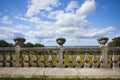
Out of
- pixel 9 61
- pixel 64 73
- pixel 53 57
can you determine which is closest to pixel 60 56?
pixel 53 57

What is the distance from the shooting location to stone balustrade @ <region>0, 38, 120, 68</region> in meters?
8.83

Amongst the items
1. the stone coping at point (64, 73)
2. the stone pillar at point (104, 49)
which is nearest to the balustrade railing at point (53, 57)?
the stone pillar at point (104, 49)

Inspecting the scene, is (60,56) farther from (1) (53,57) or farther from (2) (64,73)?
(2) (64,73)

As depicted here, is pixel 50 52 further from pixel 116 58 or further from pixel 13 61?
pixel 116 58

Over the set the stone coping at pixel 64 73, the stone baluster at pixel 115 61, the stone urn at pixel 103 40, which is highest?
the stone urn at pixel 103 40

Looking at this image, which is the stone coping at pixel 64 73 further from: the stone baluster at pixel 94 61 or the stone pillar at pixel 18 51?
the stone pillar at pixel 18 51

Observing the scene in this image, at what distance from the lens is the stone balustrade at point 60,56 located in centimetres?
883

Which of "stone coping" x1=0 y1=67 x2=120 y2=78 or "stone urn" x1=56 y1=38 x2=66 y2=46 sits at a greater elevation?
"stone urn" x1=56 y1=38 x2=66 y2=46

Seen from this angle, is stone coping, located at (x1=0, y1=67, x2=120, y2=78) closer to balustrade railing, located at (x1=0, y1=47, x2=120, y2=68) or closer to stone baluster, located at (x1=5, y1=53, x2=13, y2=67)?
balustrade railing, located at (x1=0, y1=47, x2=120, y2=68)

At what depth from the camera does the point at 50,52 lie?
9172 millimetres

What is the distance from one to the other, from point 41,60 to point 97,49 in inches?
122

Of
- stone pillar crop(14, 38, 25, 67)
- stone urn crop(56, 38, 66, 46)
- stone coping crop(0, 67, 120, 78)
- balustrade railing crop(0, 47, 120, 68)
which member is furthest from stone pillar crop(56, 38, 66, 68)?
stone pillar crop(14, 38, 25, 67)

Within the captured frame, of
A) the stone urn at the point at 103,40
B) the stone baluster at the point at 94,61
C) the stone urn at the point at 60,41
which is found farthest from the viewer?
the stone urn at the point at 60,41

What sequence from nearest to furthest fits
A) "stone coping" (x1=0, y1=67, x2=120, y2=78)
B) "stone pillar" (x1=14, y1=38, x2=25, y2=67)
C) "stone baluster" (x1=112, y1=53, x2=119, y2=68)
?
1. "stone coping" (x1=0, y1=67, x2=120, y2=78)
2. "stone baluster" (x1=112, y1=53, x2=119, y2=68)
3. "stone pillar" (x1=14, y1=38, x2=25, y2=67)
